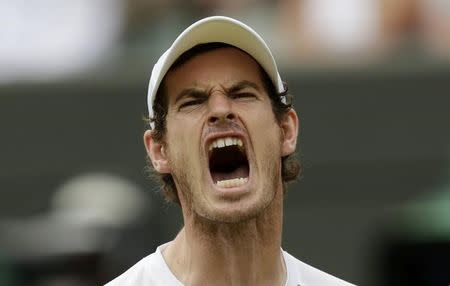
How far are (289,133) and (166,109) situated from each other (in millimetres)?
443

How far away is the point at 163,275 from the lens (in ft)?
15.8

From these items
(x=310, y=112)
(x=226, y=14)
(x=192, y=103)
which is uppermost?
(x=226, y=14)

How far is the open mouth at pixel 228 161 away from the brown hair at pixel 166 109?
0.53 ft

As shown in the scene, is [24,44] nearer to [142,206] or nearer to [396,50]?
[142,206]

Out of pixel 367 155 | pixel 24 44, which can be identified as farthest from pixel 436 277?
pixel 24 44

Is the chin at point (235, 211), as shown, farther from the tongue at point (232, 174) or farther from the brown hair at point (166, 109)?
the brown hair at point (166, 109)

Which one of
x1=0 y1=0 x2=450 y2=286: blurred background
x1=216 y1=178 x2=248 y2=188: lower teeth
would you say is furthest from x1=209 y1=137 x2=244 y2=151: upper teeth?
x1=0 y1=0 x2=450 y2=286: blurred background

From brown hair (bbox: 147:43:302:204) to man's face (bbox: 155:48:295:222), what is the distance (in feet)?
0.07

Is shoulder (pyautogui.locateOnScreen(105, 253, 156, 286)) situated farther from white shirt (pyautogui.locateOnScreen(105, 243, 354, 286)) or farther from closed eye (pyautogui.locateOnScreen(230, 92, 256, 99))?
closed eye (pyautogui.locateOnScreen(230, 92, 256, 99))

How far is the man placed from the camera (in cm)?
475

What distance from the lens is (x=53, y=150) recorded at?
36.2 feet

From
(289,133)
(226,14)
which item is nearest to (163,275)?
(289,133)

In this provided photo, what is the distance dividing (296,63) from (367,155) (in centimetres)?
87

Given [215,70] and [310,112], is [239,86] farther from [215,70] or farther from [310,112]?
[310,112]
